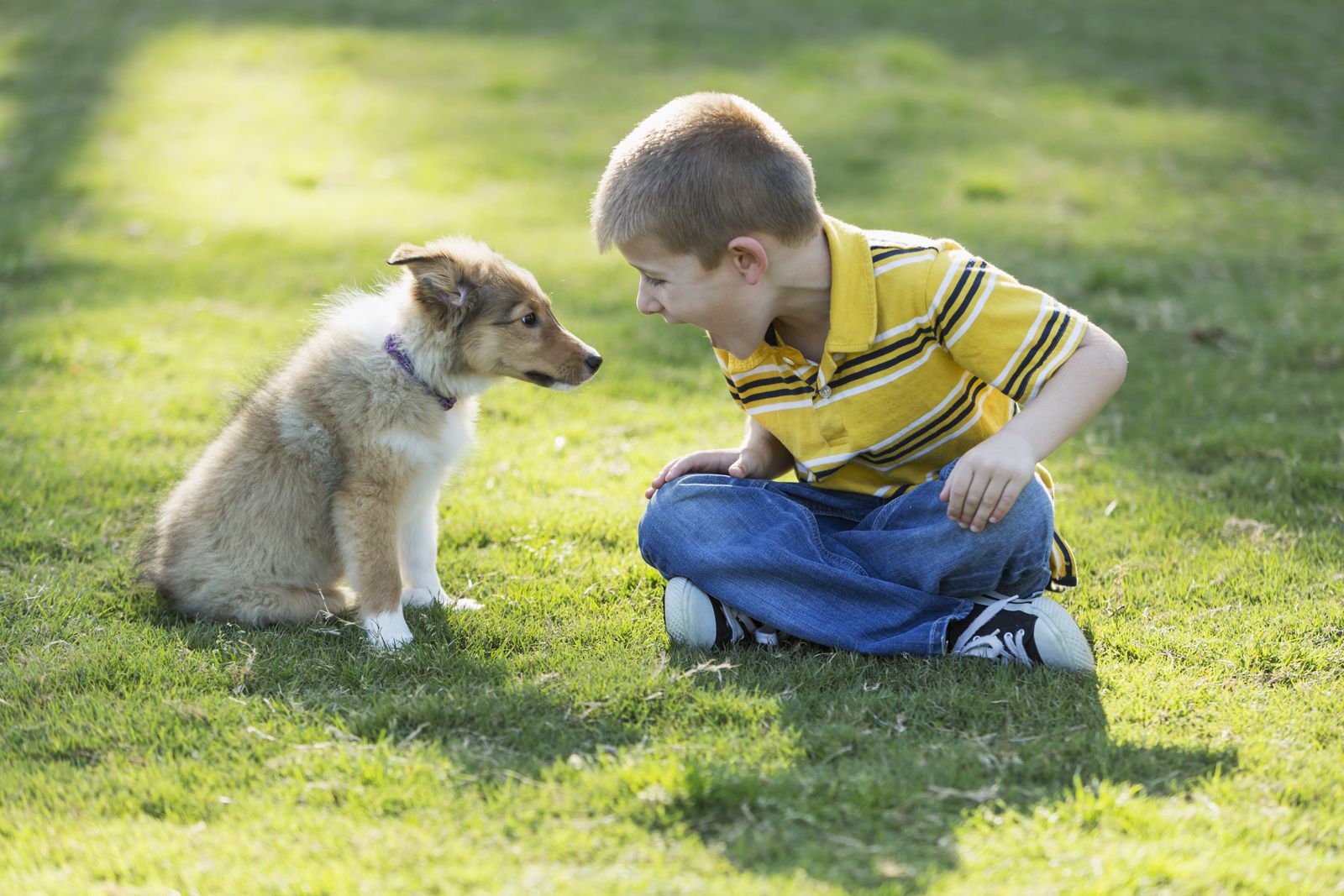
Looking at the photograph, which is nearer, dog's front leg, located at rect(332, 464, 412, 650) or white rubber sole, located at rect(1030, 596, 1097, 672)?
white rubber sole, located at rect(1030, 596, 1097, 672)

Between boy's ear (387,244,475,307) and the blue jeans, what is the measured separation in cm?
100

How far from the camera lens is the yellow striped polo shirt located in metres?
A: 3.44

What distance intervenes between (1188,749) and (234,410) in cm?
321

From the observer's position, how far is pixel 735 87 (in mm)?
12664

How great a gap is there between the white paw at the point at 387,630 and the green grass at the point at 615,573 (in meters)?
0.05

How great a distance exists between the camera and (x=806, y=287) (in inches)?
143

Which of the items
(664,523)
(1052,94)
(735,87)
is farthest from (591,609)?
(1052,94)

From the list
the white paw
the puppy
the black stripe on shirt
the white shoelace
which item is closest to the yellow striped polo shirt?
the black stripe on shirt

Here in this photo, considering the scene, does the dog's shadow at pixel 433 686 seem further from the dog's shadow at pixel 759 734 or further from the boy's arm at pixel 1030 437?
the boy's arm at pixel 1030 437

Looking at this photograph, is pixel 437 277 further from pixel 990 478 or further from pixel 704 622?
pixel 990 478

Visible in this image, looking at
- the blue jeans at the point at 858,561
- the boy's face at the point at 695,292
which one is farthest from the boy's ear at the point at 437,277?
the blue jeans at the point at 858,561

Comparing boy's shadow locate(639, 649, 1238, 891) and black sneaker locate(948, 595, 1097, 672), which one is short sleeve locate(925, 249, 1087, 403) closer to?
black sneaker locate(948, 595, 1097, 672)

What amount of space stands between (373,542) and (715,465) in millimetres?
1153

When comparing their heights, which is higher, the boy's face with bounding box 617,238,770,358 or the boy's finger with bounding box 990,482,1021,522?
the boy's face with bounding box 617,238,770,358
